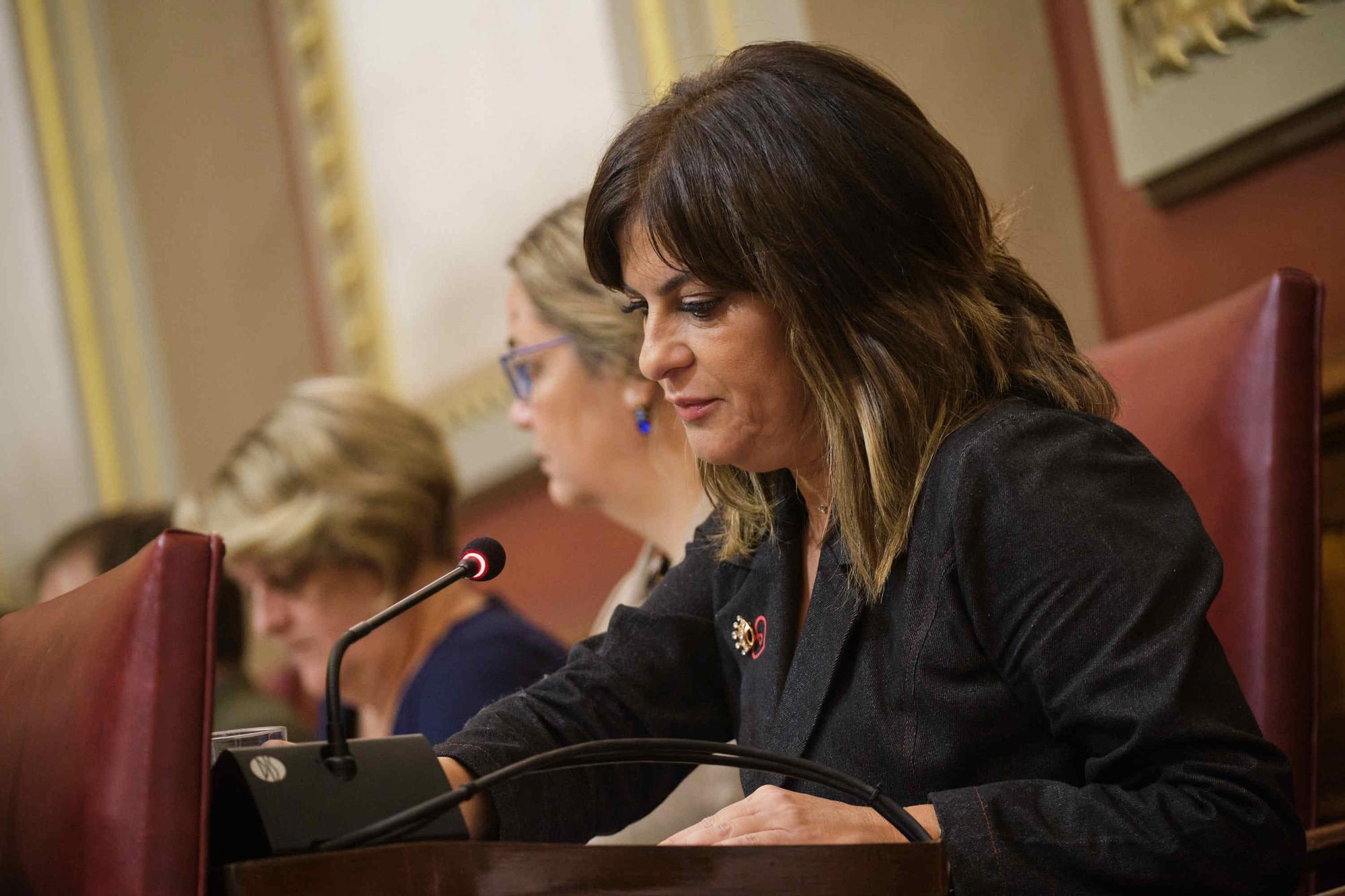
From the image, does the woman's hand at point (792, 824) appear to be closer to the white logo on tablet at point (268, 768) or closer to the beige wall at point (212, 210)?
the white logo on tablet at point (268, 768)

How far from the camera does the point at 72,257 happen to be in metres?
4.36

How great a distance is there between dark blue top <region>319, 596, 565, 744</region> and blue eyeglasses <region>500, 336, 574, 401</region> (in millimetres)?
401

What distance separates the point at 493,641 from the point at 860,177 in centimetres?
127

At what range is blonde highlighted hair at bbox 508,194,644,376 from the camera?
2.01 m

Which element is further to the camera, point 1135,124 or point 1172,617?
point 1135,124

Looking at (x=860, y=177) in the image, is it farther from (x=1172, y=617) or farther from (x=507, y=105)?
(x=507, y=105)

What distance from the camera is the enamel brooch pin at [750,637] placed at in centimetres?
133

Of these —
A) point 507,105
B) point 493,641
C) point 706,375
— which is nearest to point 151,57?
point 507,105

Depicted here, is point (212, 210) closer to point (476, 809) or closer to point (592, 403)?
point (592, 403)

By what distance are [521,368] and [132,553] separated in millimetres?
1579

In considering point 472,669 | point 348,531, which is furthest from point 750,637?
point 348,531

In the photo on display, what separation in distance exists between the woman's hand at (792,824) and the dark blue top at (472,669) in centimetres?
113

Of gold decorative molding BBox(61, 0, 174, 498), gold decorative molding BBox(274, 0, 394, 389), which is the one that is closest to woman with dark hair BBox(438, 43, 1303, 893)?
gold decorative molding BBox(274, 0, 394, 389)

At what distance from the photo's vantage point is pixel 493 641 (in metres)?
2.24
